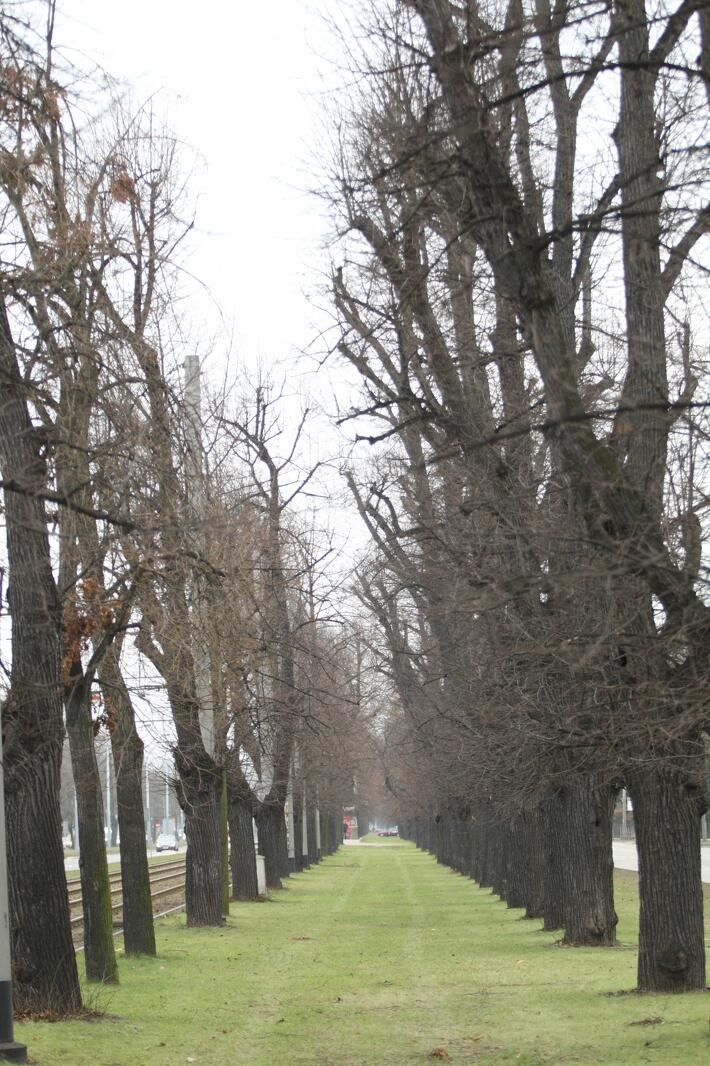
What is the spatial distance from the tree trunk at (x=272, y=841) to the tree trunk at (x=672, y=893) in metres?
28.3

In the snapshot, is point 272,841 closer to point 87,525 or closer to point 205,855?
point 205,855

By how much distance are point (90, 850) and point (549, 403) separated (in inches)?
386

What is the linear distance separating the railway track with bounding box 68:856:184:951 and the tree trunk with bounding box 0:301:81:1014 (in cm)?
1133

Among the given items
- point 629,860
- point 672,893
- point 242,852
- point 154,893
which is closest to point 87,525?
point 672,893

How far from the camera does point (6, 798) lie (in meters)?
12.6

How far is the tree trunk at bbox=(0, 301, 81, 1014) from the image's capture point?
12.6 m

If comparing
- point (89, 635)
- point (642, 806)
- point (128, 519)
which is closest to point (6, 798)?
point (89, 635)

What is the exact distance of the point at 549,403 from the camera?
8.62m

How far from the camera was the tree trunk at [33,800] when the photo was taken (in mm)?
12625

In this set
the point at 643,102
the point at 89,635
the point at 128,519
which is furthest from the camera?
the point at 89,635

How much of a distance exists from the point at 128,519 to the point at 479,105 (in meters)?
3.43

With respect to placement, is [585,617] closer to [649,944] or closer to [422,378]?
[422,378]

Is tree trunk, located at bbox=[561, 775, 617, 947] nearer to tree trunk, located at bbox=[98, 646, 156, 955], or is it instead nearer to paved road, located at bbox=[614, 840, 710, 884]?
tree trunk, located at bbox=[98, 646, 156, 955]

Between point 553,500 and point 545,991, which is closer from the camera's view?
point 553,500
